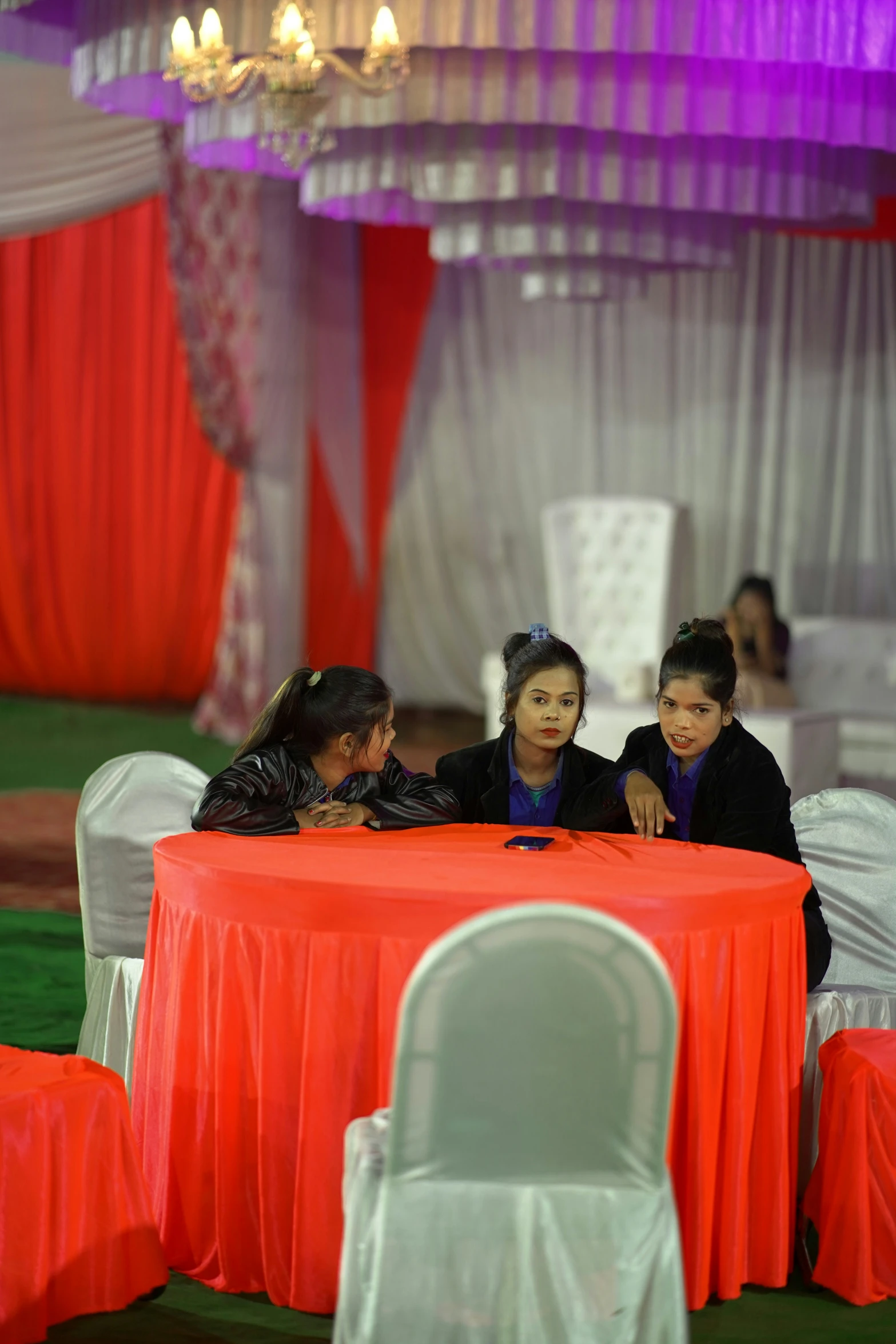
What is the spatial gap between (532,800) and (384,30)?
6.52ft

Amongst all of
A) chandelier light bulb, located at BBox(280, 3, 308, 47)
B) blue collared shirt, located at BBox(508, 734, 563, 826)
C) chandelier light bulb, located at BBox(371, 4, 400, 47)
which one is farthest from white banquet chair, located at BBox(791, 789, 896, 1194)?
chandelier light bulb, located at BBox(280, 3, 308, 47)

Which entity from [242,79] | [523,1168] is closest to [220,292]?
[242,79]

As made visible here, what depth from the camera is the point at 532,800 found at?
10.7ft

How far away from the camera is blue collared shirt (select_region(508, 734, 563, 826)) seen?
3.25 metres

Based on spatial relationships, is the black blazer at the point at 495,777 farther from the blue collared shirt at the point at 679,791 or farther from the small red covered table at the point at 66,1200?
the small red covered table at the point at 66,1200

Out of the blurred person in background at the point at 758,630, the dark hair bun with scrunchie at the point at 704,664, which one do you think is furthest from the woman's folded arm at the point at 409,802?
the blurred person in background at the point at 758,630

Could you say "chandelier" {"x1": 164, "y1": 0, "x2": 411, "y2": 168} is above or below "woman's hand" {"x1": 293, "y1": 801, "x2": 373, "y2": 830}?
above

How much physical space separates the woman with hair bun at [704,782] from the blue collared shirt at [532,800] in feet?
0.29

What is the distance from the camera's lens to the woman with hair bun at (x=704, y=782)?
9.73ft

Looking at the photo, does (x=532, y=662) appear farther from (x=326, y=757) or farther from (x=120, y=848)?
(x=120, y=848)

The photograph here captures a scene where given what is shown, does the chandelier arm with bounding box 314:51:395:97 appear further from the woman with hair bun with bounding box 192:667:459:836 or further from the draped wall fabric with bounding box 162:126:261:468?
the draped wall fabric with bounding box 162:126:261:468

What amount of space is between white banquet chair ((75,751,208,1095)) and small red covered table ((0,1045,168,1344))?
1.68 ft

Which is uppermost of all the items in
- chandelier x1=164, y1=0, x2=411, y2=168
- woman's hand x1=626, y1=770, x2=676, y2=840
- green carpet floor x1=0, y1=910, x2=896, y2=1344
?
chandelier x1=164, y1=0, x2=411, y2=168

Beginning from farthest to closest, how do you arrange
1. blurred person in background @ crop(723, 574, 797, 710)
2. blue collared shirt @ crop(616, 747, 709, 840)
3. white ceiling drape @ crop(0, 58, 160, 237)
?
blurred person in background @ crop(723, 574, 797, 710)
white ceiling drape @ crop(0, 58, 160, 237)
blue collared shirt @ crop(616, 747, 709, 840)
